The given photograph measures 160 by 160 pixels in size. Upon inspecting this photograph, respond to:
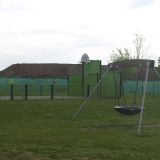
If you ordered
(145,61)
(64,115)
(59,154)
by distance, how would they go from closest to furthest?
1. (59,154)
2. (145,61)
3. (64,115)

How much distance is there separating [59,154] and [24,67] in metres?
104

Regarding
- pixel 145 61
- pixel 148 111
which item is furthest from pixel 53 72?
pixel 145 61

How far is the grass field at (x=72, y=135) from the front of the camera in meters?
11.3

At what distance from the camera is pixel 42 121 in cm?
2027

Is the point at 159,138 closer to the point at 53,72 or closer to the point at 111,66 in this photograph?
the point at 111,66

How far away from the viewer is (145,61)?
1934 cm

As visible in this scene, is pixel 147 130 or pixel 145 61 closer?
pixel 147 130

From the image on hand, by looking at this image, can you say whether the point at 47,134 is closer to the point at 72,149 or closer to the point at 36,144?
the point at 36,144

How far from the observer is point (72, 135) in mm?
15289

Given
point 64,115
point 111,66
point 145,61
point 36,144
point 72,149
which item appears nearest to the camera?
point 72,149

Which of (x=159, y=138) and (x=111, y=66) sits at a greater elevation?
(x=111, y=66)

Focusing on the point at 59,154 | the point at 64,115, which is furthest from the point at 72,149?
the point at 64,115

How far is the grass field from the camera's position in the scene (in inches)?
444

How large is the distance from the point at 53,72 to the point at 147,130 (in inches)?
3674
